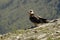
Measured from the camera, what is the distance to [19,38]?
1827cm

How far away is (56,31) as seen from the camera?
17.8 m

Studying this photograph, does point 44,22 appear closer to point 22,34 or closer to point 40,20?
point 40,20

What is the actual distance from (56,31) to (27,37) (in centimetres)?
251

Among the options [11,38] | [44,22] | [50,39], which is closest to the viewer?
[50,39]

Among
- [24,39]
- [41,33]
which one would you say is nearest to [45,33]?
[41,33]

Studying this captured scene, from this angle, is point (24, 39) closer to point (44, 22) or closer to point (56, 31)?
point (56, 31)

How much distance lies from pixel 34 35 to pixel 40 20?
6858 mm

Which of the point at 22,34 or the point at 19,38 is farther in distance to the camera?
the point at 22,34

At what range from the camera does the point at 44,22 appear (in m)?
24.6

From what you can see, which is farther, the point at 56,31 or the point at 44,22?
the point at 44,22

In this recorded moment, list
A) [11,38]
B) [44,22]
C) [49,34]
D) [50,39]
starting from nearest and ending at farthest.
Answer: [50,39], [49,34], [11,38], [44,22]

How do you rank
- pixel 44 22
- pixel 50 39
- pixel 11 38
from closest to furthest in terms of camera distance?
pixel 50 39 → pixel 11 38 → pixel 44 22

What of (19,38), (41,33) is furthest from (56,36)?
(19,38)

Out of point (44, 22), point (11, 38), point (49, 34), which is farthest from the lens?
point (44, 22)
